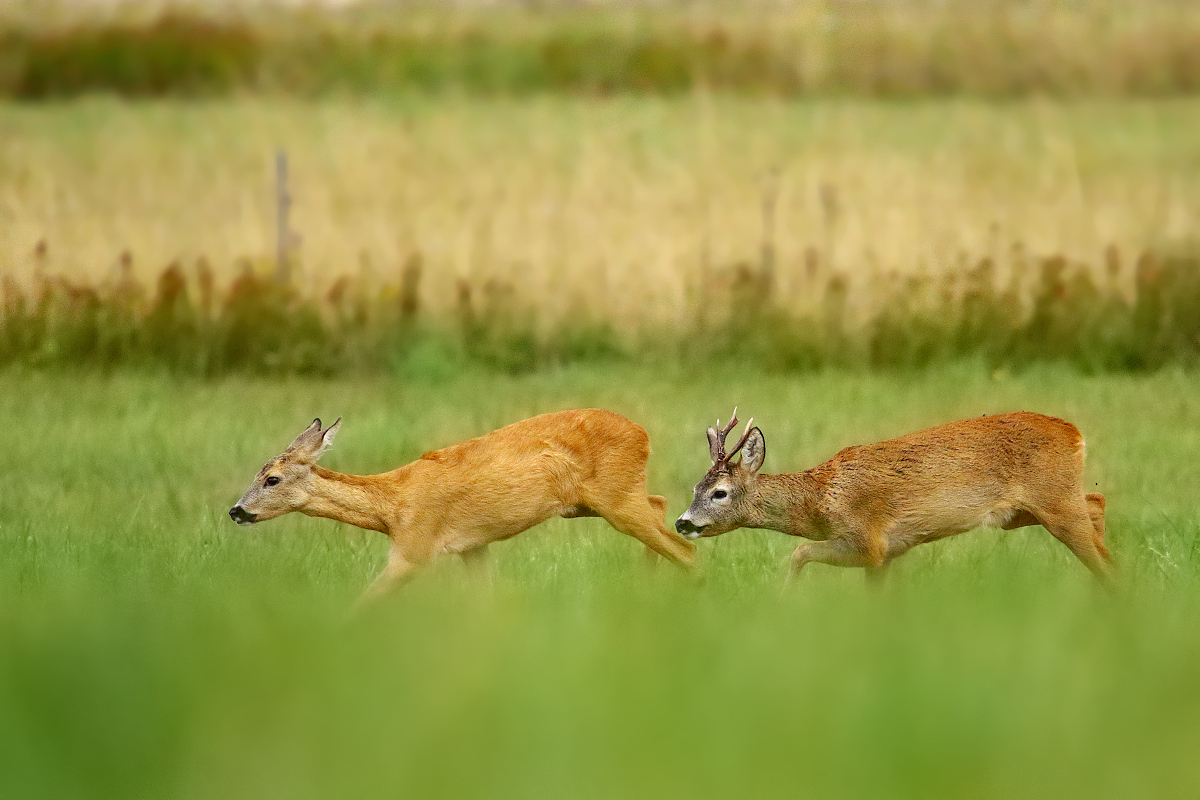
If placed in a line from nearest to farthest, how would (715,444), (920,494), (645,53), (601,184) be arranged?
1. (920,494)
2. (715,444)
3. (601,184)
4. (645,53)

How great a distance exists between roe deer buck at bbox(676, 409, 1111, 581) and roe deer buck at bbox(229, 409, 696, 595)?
43 centimetres

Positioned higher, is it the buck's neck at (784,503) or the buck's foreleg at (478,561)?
the buck's neck at (784,503)

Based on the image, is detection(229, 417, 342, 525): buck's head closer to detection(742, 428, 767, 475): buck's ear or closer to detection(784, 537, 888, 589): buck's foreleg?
detection(742, 428, 767, 475): buck's ear

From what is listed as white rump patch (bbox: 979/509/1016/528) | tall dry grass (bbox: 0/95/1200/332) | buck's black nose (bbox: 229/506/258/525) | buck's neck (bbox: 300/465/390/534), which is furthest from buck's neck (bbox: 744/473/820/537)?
tall dry grass (bbox: 0/95/1200/332)

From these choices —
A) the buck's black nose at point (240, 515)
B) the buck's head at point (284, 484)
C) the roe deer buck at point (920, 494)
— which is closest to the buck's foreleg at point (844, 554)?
the roe deer buck at point (920, 494)

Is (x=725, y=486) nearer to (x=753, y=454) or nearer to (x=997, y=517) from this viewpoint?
(x=753, y=454)

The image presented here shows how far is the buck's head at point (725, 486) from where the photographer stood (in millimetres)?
7824

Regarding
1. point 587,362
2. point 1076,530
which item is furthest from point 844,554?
point 587,362

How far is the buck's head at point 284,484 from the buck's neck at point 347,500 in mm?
42

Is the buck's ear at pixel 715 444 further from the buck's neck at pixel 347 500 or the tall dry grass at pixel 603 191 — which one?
the tall dry grass at pixel 603 191

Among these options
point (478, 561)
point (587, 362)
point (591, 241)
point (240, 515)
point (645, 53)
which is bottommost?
point (478, 561)

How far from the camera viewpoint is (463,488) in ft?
25.3

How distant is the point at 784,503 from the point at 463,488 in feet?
4.64

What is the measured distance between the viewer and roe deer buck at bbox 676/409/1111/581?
302 inches
